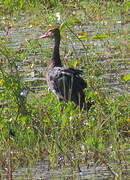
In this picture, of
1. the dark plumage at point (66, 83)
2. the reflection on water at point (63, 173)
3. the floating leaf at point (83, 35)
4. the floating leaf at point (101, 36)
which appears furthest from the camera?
the floating leaf at point (83, 35)

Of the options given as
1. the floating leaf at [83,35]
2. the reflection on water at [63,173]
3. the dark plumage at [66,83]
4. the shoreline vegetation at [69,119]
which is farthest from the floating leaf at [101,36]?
the reflection on water at [63,173]

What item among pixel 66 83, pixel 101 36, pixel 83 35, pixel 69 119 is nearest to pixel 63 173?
pixel 69 119

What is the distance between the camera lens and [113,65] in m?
10.7

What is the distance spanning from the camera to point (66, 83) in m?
9.41

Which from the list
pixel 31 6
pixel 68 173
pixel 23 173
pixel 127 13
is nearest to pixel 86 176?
pixel 68 173

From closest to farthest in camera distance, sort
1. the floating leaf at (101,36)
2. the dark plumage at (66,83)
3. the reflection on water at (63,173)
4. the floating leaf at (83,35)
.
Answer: the reflection on water at (63,173), the dark plumage at (66,83), the floating leaf at (101,36), the floating leaf at (83,35)

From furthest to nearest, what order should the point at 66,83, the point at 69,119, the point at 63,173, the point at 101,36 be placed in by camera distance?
the point at 101,36
the point at 66,83
the point at 69,119
the point at 63,173

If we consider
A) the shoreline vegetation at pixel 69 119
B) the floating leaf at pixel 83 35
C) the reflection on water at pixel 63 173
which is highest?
the floating leaf at pixel 83 35

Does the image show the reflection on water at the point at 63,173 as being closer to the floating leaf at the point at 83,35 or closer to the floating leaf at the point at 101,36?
the floating leaf at the point at 101,36

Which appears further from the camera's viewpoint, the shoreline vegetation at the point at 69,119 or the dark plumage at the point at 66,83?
the dark plumage at the point at 66,83

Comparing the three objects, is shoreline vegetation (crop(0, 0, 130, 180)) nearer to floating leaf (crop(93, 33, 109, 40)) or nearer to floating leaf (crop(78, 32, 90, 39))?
floating leaf (crop(93, 33, 109, 40))

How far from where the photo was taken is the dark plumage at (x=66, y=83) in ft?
29.8

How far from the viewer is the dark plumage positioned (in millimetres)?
9094

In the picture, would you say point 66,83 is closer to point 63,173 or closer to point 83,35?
point 63,173
